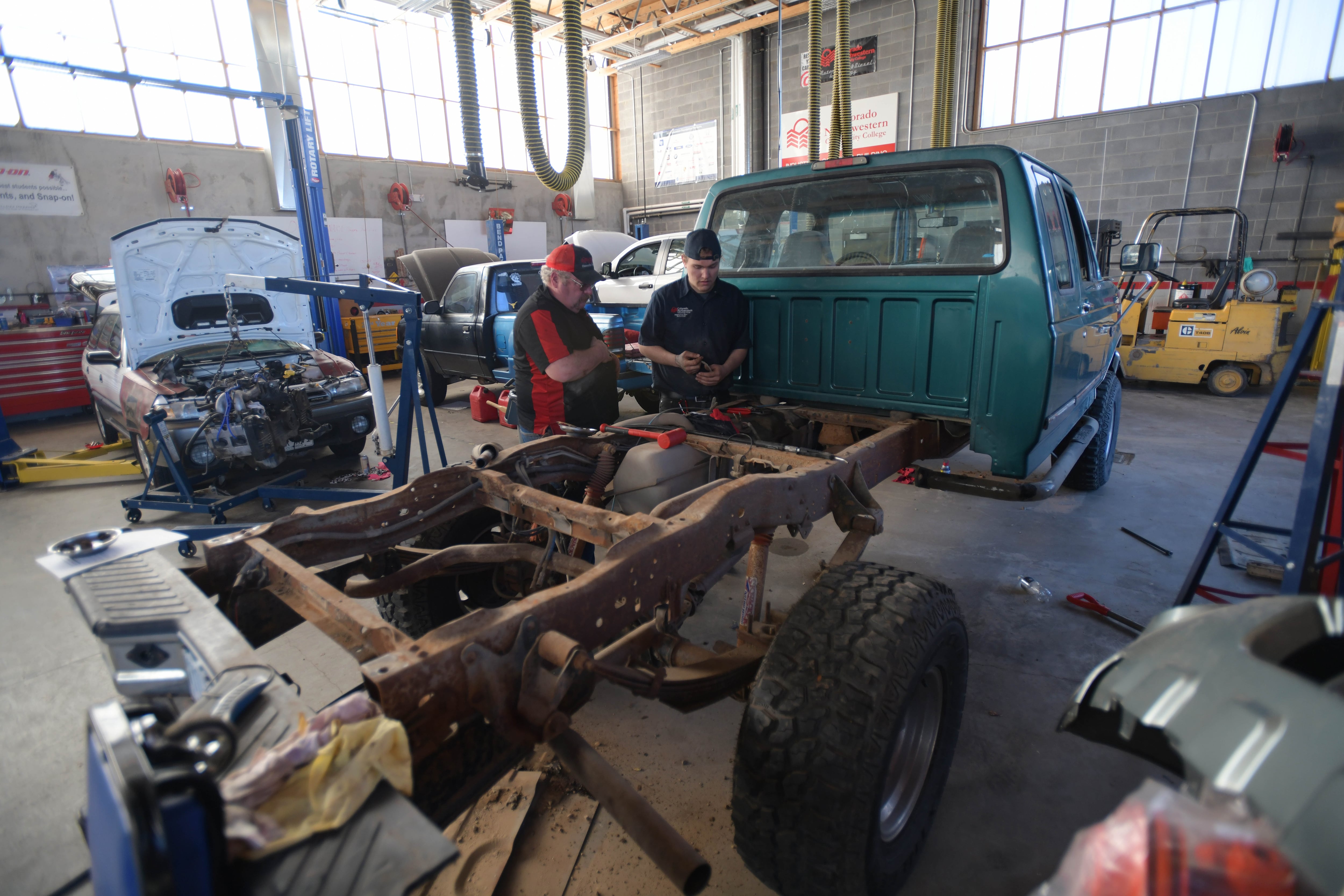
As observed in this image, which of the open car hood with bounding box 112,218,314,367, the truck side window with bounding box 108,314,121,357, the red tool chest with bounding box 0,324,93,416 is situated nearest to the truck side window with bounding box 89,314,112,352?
the truck side window with bounding box 108,314,121,357

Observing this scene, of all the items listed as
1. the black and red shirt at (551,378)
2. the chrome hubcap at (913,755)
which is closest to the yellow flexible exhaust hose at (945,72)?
the black and red shirt at (551,378)

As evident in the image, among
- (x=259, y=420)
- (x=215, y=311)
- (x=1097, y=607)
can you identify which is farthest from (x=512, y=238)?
(x=1097, y=607)

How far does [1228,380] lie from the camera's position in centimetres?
841

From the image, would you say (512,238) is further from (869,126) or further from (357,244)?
(869,126)

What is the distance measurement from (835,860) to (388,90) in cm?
1738

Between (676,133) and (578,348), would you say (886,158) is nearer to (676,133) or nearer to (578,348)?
(578,348)

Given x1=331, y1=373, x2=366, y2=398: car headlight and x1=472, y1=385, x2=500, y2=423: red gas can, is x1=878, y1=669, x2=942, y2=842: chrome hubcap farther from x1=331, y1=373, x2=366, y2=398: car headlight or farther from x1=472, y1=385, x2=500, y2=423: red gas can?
x1=472, y1=385, x2=500, y2=423: red gas can

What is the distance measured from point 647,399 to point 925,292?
510 cm

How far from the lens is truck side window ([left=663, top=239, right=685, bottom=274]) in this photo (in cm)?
806

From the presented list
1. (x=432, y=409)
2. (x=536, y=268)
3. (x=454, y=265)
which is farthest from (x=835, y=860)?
(x=454, y=265)

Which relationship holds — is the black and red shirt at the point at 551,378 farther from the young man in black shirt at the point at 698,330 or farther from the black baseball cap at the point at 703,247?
the black baseball cap at the point at 703,247

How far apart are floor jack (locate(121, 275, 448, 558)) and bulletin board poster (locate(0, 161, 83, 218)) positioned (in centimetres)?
876

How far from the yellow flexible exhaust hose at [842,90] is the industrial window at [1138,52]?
830 cm

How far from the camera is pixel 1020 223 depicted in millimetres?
2719
